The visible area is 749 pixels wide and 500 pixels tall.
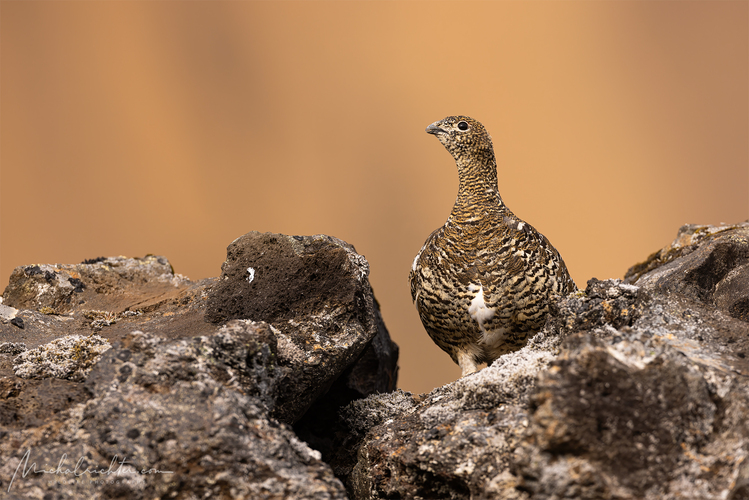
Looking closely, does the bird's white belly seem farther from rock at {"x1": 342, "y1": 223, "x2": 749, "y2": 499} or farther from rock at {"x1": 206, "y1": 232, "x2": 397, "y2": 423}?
rock at {"x1": 206, "y1": 232, "x2": 397, "y2": 423}

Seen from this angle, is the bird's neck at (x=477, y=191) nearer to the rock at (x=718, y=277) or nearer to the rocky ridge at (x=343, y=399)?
the rocky ridge at (x=343, y=399)

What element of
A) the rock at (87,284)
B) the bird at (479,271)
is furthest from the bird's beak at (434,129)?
the rock at (87,284)

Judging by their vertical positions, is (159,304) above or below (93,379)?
above

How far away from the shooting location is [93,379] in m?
2.68

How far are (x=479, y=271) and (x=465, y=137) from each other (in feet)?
3.55

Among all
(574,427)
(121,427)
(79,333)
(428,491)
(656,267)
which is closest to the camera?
(574,427)

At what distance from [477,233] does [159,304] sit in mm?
2319

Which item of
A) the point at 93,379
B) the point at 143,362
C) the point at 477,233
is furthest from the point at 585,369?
the point at 477,233

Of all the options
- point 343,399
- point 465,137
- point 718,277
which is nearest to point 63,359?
point 343,399

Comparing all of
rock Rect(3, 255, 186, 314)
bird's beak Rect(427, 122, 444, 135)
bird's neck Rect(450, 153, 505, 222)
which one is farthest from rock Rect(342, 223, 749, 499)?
rock Rect(3, 255, 186, 314)

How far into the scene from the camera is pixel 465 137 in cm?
474

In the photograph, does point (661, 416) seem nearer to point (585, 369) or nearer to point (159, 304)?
point (585, 369)

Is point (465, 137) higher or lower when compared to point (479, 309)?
higher

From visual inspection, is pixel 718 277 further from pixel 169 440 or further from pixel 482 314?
pixel 169 440
